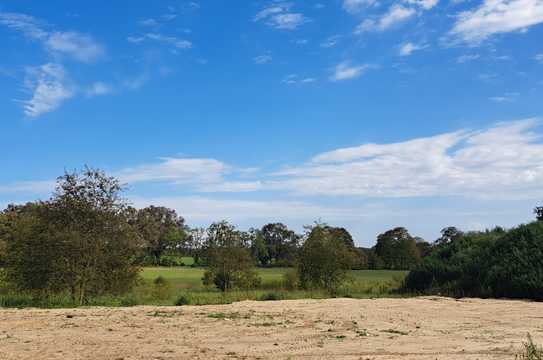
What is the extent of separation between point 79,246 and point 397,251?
2284 inches

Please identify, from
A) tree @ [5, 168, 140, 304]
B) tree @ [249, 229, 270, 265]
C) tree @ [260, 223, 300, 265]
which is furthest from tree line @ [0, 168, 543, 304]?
tree @ [260, 223, 300, 265]

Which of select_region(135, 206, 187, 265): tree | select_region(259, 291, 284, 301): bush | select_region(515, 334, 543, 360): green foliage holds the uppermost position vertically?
select_region(135, 206, 187, 265): tree

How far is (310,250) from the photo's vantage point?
31219 mm

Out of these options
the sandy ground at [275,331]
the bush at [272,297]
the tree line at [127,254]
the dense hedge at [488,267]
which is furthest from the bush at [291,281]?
the sandy ground at [275,331]

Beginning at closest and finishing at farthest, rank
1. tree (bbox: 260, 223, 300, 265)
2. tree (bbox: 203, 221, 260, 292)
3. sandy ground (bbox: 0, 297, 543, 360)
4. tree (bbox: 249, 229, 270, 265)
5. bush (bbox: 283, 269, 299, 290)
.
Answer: sandy ground (bbox: 0, 297, 543, 360) → bush (bbox: 283, 269, 299, 290) → tree (bbox: 203, 221, 260, 292) → tree (bbox: 249, 229, 270, 265) → tree (bbox: 260, 223, 300, 265)

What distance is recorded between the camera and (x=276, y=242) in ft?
286

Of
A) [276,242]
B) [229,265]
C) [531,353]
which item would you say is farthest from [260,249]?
[531,353]

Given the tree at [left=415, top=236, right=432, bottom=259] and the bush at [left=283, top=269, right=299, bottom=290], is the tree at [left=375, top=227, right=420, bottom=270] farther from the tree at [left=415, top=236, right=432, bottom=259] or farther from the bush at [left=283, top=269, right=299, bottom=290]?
the bush at [left=283, top=269, right=299, bottom=290]

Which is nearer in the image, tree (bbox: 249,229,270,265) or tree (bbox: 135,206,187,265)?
tree (bbox: 249,229,270,265)

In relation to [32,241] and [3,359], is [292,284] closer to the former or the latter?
[32,241]

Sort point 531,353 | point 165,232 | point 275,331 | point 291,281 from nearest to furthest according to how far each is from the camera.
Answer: point 531,353 < point 275,331 < point 291,281 < point 165,232

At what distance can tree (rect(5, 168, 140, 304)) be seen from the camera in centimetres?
2028

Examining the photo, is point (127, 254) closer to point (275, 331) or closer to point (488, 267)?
point (275, 331)

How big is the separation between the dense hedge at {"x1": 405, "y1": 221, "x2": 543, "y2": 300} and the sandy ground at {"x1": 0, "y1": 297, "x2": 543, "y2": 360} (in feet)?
11.3
